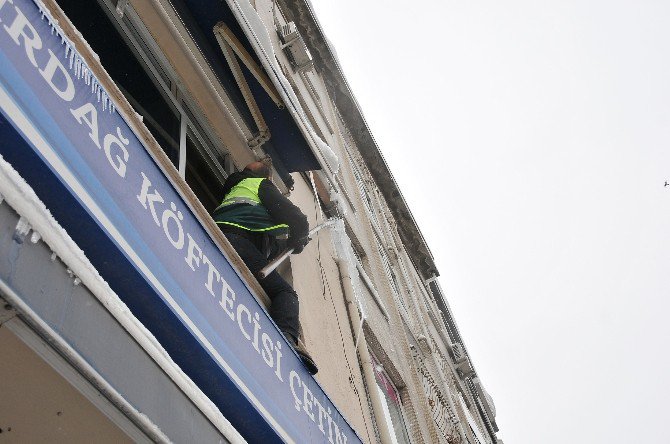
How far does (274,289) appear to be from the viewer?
369 cm

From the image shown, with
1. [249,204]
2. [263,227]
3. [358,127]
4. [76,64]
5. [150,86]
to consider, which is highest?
[76,64]

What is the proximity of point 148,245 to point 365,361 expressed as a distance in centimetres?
384

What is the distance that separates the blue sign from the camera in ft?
5.58

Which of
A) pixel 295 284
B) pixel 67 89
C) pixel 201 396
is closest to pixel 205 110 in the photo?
pixel 295 284

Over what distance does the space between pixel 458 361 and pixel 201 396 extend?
1616cm

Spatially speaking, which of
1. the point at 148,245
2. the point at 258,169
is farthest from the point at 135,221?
the point at 258,169

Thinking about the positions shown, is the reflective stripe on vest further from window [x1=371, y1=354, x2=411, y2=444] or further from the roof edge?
the roof edge

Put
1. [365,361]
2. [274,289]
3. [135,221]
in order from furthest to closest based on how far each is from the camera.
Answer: [365,361]
[274,289]
[135,221]

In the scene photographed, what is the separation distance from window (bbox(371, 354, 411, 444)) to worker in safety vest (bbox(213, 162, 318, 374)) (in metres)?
3.48

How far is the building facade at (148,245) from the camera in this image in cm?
146

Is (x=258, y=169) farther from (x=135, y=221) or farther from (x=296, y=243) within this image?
(x=135, y=221)

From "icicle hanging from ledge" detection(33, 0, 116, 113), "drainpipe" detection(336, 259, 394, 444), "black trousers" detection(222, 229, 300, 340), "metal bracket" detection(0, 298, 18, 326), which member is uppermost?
"icicle hanging from ledge" detection(33, 0, 116, 113)

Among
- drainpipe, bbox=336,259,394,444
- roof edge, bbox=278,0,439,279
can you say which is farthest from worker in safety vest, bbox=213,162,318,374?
roof edge, bbox=278,0,439,279

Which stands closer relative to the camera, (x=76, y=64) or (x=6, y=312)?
(x=6, y=312)
